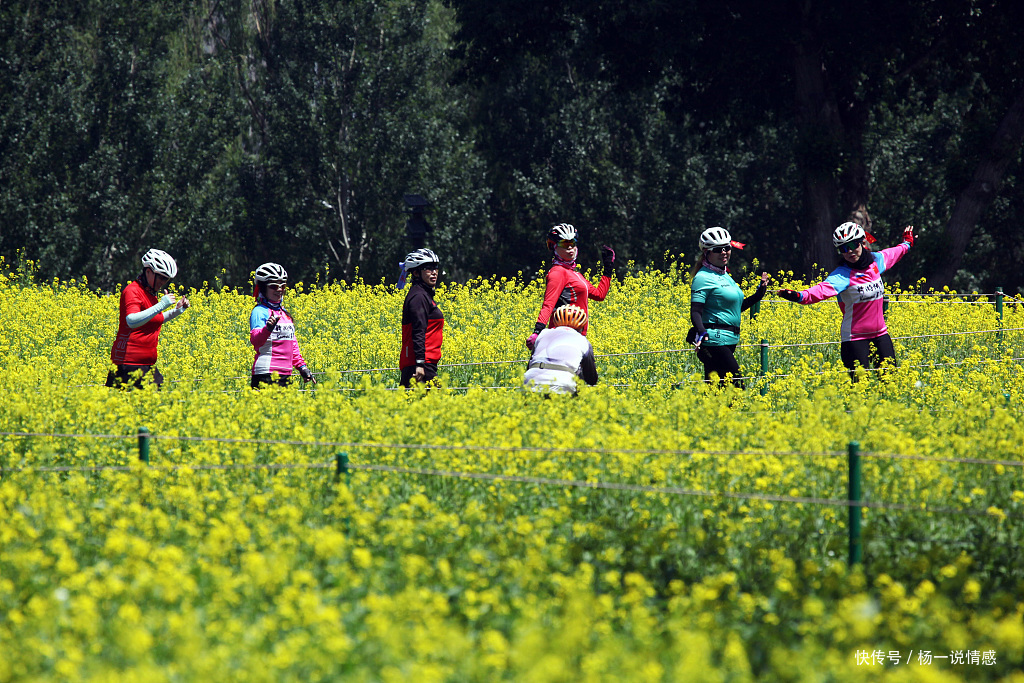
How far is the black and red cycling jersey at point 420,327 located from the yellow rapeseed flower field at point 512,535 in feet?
2.36

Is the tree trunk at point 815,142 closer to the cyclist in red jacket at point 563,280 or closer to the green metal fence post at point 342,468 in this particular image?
the cyclist in red jacket at point 563,280

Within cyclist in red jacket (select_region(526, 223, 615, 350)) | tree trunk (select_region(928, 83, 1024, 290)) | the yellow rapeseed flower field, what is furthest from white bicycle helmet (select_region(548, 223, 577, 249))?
tree trunk (select_region(928, 83, 1024, 290))

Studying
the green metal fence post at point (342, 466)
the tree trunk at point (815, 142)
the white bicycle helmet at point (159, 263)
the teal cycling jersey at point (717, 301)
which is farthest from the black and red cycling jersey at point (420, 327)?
the tree trunk at point (815, 142)

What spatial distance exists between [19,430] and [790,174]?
30.2m

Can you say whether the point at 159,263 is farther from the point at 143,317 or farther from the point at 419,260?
the point at 419,260

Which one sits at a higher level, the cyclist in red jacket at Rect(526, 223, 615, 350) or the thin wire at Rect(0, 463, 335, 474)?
the cyclist in red jacket at Rect(526, 223, 615, 350)

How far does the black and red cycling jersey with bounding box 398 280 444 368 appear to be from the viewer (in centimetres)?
933

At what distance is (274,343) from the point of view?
9.28 m

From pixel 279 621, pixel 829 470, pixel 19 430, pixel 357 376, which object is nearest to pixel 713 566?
pixel 829 470

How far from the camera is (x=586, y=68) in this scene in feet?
117

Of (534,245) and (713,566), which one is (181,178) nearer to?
(534,245)

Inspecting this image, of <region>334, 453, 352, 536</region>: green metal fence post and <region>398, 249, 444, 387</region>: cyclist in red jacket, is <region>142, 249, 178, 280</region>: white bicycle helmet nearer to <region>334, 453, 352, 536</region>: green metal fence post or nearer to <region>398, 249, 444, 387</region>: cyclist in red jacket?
<region>398, 249, 444, 387</region>: cyclist in red jacket

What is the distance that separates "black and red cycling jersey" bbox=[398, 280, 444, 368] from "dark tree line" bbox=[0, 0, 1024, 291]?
23.7 meters

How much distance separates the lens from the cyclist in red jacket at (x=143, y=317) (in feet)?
29.2
